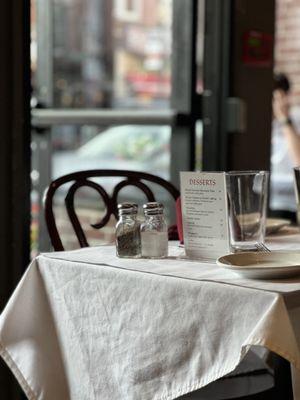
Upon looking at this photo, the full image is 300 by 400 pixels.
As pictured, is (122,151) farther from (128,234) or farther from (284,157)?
(128,234)

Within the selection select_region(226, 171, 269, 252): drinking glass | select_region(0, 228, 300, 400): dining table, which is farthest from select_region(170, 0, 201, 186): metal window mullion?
select_region(226, 171, 269, 252): drinking glass

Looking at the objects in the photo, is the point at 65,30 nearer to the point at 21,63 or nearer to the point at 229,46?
the point at 229,46

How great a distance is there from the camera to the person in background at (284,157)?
14.8ft

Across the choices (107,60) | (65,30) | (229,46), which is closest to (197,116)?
(229,46)

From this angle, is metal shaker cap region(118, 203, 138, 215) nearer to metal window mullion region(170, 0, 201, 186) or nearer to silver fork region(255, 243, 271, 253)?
silver fork region(255, 243, 271, 253)

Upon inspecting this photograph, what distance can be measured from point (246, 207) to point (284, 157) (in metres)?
3.37

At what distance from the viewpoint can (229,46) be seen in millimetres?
3459

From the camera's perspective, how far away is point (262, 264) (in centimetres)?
158

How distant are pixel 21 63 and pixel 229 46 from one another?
1.35 metres

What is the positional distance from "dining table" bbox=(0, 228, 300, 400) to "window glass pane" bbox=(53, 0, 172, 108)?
211 inches

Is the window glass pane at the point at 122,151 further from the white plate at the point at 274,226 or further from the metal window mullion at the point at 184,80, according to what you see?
the white plate at the point at 274,226

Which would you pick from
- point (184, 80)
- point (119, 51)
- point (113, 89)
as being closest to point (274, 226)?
point (184, 80)

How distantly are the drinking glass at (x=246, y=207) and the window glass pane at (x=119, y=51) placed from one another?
533 cm

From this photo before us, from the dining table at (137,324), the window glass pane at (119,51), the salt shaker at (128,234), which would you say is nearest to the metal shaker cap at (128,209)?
the salt shaker at (128,234)
